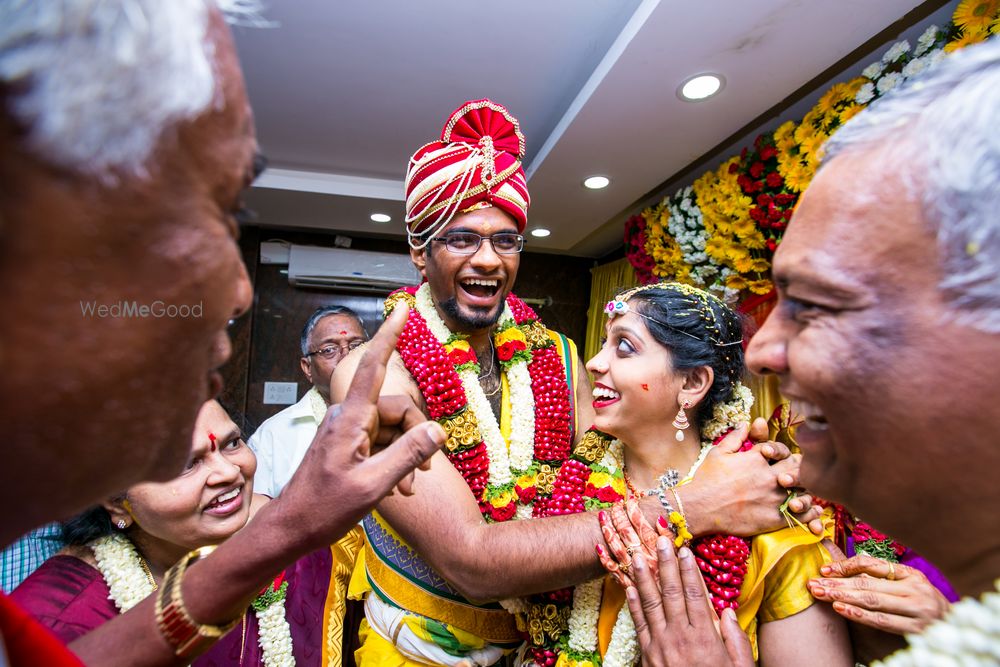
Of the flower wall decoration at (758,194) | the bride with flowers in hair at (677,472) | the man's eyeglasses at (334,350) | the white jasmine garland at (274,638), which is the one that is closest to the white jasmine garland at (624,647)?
the bride with flowers in hair at (677,472)

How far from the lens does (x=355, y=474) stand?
1.10 m

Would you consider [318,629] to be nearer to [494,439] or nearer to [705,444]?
[494,439]

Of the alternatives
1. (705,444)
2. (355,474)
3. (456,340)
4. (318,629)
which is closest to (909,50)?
(705,444)

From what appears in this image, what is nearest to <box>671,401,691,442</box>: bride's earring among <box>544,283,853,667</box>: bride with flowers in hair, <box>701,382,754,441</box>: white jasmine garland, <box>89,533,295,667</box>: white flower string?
<box>544,283,853,667</box>: bride with flowers in hair

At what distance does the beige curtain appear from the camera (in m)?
7.29

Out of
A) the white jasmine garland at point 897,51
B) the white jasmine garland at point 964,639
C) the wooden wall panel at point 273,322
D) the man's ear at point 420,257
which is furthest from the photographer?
the wooden wall panel at point 273,322

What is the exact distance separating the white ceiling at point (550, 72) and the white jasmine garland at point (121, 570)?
3090 millimetres

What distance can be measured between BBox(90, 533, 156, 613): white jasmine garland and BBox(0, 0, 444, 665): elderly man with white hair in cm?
107

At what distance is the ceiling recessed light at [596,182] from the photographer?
507 cm

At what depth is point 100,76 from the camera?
22.5 inches

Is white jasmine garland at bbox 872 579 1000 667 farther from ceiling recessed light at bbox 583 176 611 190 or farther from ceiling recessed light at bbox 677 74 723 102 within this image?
ceiling recessed light at bbox 583 176 611 190

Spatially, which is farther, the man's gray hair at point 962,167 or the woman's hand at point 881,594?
the woman's hand at point 881,594

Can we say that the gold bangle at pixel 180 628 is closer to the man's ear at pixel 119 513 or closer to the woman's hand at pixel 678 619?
the man's ear at pixel 119 513

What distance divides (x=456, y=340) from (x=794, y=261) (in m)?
1.78
